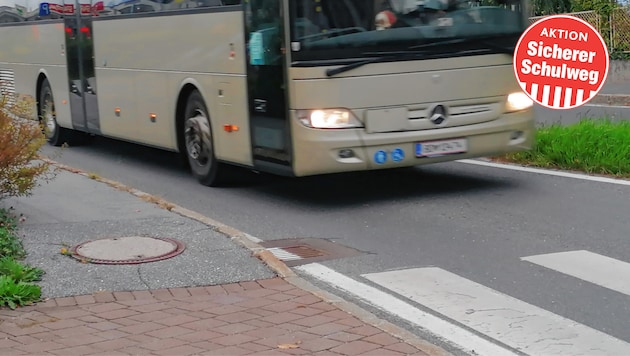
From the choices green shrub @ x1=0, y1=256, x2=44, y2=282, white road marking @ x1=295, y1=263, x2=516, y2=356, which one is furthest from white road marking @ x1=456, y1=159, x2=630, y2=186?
green shrub @ x1=0, y1=256, x2=44, y2=282

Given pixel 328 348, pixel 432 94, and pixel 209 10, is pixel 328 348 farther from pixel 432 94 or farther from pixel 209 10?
pixel 209 10

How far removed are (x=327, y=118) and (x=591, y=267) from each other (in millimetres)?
3122

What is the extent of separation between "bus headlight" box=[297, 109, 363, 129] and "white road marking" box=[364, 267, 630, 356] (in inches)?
A: 97.7

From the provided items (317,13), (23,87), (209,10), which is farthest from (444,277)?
(23,87)

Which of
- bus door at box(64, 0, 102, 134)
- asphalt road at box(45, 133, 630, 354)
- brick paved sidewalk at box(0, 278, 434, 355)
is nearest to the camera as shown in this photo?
brick paved sidewalk at box(0, 278, 434, 355)

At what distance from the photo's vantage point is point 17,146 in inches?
341

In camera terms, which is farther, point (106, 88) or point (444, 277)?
point (106, 88)

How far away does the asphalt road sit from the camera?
23.8 ft

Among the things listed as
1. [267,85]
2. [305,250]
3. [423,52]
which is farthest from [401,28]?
[305,250]

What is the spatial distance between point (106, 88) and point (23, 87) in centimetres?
423

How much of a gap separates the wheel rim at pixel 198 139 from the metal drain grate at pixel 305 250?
3.14 m

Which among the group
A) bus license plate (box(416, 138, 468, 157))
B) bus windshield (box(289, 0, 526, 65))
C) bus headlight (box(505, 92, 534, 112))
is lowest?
bus license plate (box(416, 138, 468, 157))

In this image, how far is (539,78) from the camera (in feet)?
33.9

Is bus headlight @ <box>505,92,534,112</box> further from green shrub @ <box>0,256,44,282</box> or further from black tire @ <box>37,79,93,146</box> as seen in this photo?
black tire @ <box>37,79,93,146</box>
